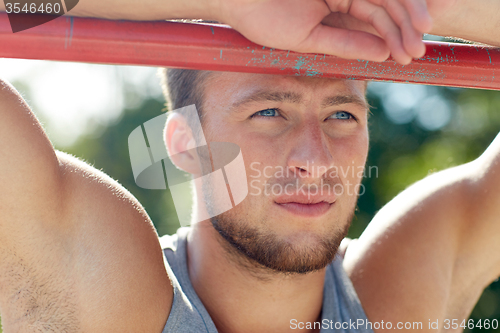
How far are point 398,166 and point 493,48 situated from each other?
1526 centimetres

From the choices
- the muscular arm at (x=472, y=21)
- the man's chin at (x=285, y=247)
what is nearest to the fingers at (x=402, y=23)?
the muscular arm at (x=472, y=21)

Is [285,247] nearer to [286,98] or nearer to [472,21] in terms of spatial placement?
[286,98]

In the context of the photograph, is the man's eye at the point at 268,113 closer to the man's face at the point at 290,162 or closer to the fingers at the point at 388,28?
the man's face at the point at 290,162

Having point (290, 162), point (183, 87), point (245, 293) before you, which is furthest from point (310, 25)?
point (245, 293)

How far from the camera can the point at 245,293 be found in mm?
2033

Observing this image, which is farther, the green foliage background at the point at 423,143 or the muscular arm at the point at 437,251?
the green foliage background at the point at 423,143

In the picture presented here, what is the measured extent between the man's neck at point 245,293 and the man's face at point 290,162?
6.2 inches

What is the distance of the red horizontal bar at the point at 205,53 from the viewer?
112 centimetres

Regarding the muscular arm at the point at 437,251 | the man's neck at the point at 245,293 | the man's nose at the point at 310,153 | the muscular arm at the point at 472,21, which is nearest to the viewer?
the muscular arm at the point at 472,21

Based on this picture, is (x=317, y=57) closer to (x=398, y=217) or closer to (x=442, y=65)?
(x=442, y=65)

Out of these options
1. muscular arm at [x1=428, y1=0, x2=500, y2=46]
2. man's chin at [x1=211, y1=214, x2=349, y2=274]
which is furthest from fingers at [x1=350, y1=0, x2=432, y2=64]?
man's chin at [x1=211, y1=214, x2=349, y2=274]

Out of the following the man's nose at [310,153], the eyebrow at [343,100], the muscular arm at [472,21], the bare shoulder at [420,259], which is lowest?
the bare shoulder at [420,259]

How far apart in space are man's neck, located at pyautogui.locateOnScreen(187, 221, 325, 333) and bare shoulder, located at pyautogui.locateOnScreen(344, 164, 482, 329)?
339 mm

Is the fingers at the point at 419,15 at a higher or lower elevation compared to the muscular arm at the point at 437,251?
higher
